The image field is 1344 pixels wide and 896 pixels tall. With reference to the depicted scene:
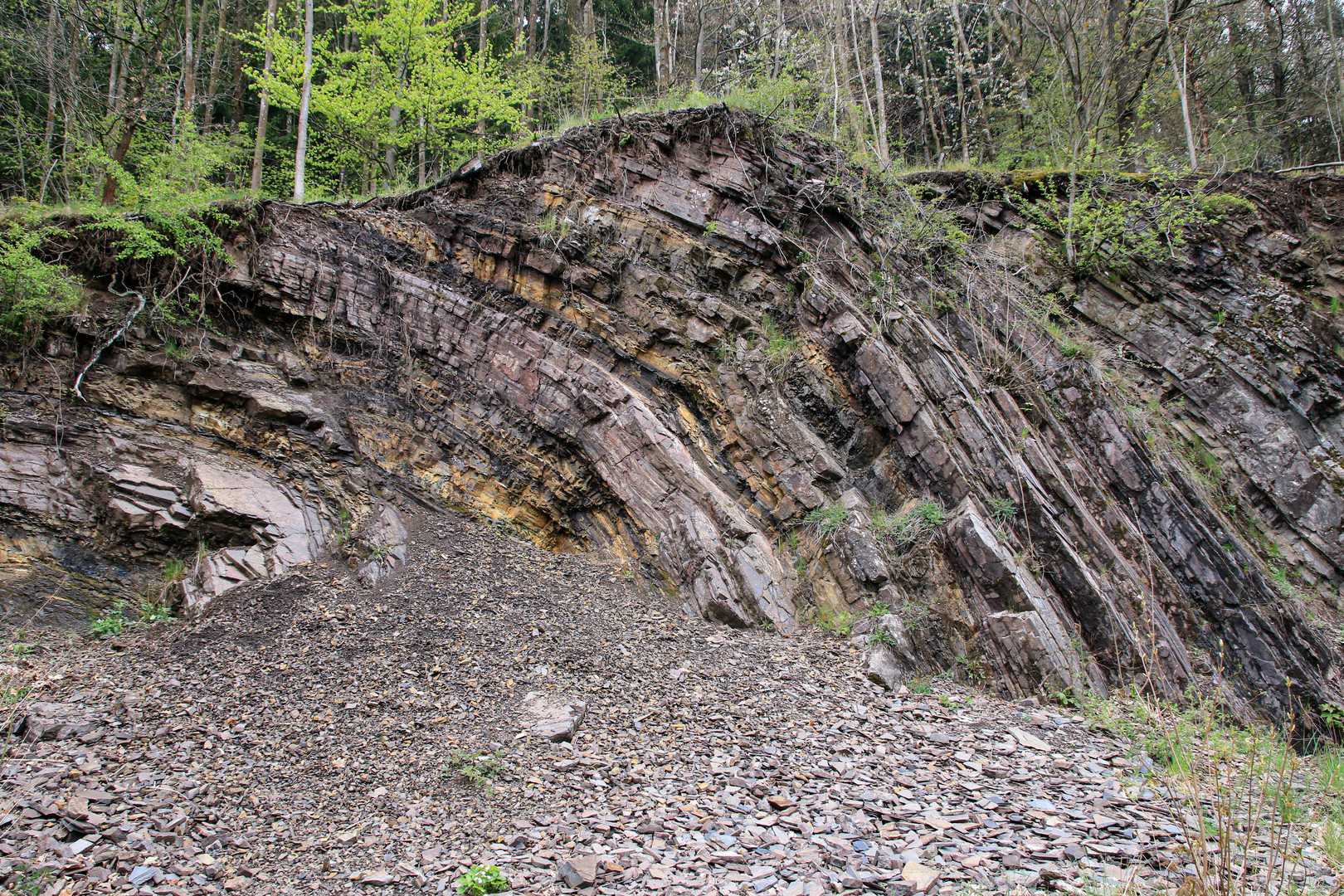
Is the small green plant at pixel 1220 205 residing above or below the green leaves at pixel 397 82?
below

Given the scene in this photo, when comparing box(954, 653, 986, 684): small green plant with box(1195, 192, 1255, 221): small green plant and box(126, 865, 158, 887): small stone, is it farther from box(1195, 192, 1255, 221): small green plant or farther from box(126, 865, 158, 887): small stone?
box(1195, 192, 1255, 221): small green plant

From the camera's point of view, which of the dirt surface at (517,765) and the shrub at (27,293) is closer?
the dirt surface at (517,765)

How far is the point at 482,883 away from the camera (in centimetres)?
330

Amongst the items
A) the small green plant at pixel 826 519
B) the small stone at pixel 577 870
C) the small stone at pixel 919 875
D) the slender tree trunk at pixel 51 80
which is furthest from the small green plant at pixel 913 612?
the slender tree trunk at pixel 51 80

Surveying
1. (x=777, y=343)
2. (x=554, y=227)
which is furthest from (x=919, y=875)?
(x=554, y=227)

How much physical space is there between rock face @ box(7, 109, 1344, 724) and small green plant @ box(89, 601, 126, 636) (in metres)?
0.46

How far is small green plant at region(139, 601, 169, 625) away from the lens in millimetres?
6523

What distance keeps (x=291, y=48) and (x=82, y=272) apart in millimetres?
7815

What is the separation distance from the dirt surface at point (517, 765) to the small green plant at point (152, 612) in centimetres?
41

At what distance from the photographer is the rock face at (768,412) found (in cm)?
672

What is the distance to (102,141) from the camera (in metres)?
11.6

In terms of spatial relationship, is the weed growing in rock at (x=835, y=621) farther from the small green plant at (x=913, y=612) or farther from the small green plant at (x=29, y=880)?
the small green plant at (x=29, y=880)

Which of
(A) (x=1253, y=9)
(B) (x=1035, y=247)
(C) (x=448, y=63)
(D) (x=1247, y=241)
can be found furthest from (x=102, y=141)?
(A) (x=1253, y=9)

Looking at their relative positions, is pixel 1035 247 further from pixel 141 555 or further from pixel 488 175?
pixel 141 555
